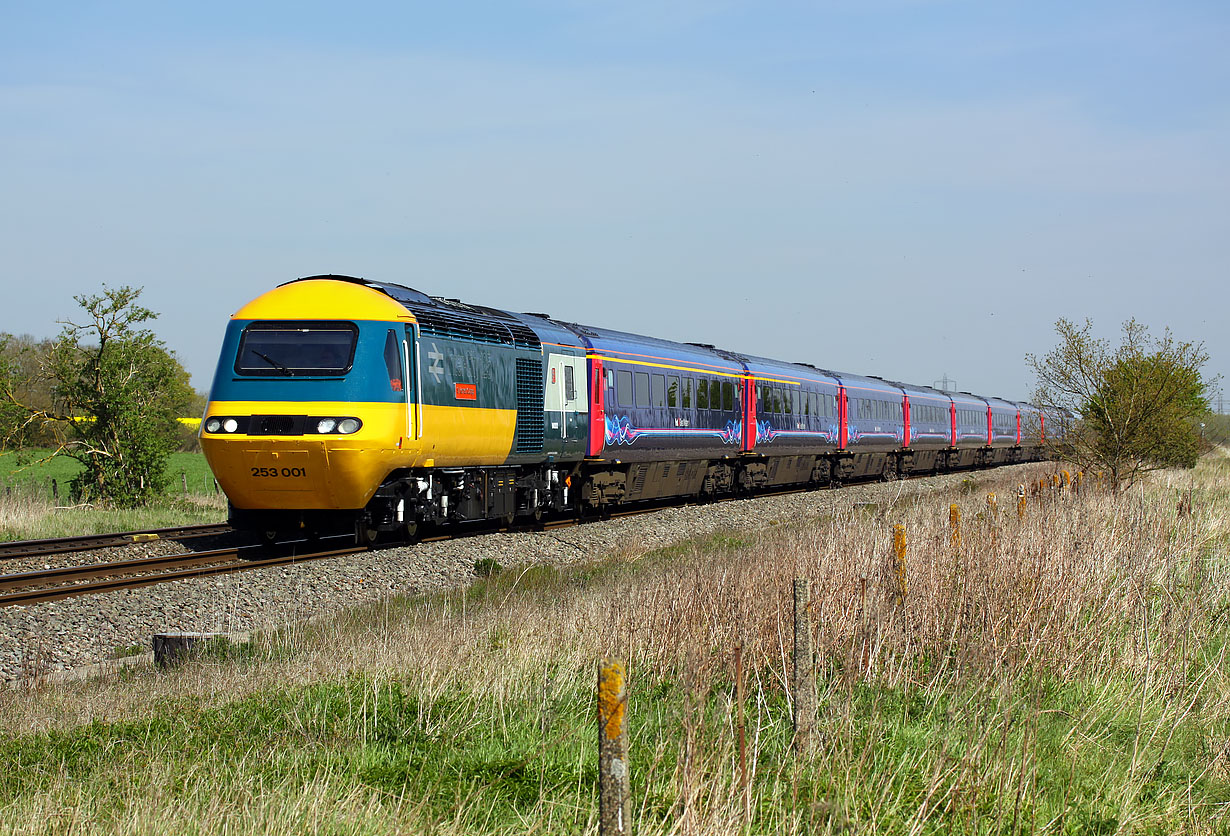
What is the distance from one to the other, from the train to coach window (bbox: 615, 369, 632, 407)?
42 millimetres

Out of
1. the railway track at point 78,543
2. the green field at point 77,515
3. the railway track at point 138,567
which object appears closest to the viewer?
the railway track at point 138,567

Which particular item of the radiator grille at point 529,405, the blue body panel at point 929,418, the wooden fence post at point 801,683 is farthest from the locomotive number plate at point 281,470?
the blue body panel at point 929,418

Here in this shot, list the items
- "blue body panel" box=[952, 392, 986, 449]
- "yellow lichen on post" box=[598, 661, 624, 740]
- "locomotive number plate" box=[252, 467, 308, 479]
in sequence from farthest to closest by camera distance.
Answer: "blue body panel" box=[952, 392, 986, 449] → "locomotive number plate" box=[252, 467, 308, 479] → "yellow lichen on post" box=[598, 661, 624, 740]

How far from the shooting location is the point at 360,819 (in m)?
4.79

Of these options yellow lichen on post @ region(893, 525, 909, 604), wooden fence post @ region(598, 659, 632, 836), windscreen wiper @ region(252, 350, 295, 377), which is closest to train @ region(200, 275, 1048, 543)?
windscreen wiper @ region(252, 350, 295, 377)

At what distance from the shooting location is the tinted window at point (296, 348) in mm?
14500

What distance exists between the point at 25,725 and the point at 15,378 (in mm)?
22066

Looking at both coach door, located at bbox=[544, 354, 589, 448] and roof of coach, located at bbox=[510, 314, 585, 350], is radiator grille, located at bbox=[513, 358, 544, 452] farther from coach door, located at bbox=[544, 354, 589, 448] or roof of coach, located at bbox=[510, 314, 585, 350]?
roof of coach, located at bbox=[510, 314, 585, 350]

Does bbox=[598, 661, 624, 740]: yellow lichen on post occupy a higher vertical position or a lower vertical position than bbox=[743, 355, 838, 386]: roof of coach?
lower

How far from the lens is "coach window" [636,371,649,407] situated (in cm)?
2291

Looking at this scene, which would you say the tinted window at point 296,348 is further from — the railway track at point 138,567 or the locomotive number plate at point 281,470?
the railway track at point 138,567

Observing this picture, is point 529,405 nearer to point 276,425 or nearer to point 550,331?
point 550,331

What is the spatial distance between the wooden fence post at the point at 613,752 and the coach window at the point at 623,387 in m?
18.3

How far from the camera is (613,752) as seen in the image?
3650 millimetres
